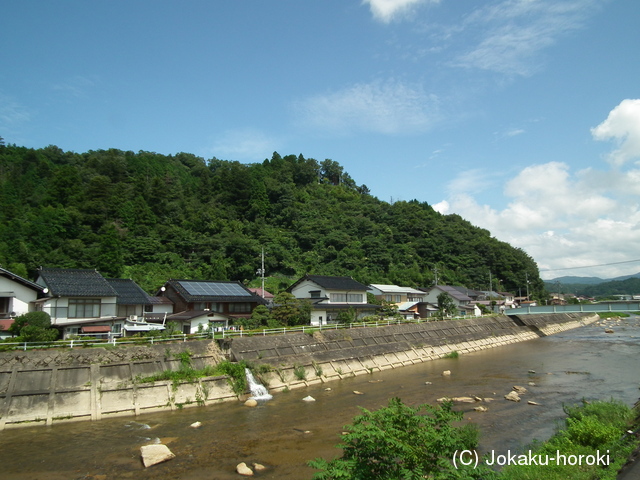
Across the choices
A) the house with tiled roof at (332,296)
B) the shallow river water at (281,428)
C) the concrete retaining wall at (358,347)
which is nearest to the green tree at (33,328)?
the shallow river water at (281,428)

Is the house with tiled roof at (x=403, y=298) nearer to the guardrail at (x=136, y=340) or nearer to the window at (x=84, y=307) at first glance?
the guardrail at (x=136, y=340)

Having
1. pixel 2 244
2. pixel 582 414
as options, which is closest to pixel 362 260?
pixel 2 244

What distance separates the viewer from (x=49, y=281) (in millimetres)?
30406

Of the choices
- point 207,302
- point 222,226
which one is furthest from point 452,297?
point 207,302

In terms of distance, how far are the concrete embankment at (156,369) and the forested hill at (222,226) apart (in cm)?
2992

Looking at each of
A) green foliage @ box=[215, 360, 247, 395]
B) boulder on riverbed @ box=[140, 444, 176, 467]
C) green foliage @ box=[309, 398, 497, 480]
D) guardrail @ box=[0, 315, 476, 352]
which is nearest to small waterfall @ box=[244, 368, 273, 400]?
green foliage @ box=[215, 360, 247, 395]

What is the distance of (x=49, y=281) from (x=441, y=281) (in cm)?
7536

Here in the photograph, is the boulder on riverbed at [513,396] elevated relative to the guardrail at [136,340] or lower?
lower

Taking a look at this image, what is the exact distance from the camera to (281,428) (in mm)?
18797

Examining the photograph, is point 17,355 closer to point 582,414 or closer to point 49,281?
point 49,281

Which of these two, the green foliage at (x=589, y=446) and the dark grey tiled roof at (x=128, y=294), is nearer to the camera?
the green foliage at (x=589, y=446)

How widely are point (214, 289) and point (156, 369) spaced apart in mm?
18044

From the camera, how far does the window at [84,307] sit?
30.5m

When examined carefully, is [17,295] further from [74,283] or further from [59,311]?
[74,283]
